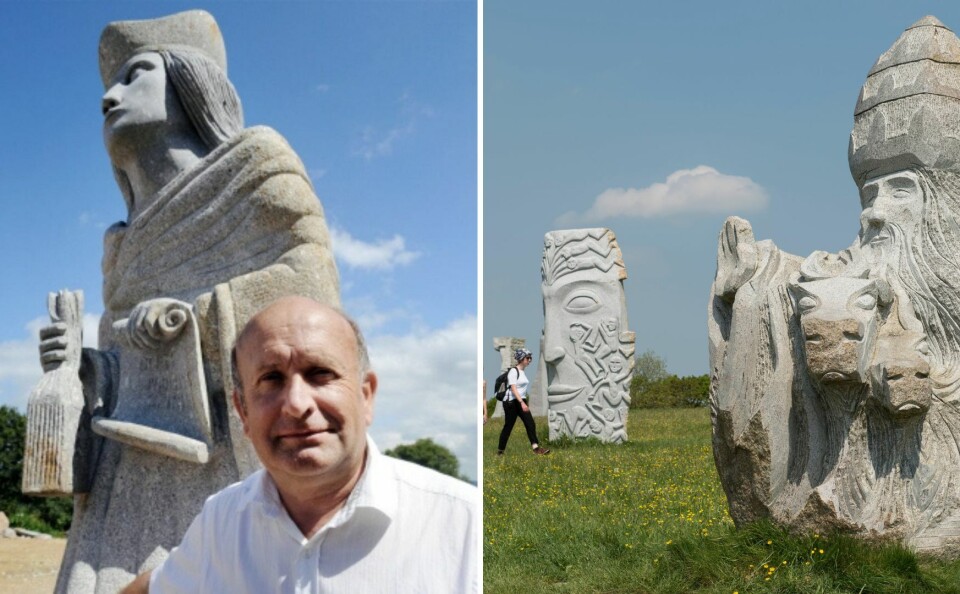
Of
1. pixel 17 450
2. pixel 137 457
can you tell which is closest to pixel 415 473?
pixel 137 457

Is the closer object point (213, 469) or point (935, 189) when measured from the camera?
point (213, 469)

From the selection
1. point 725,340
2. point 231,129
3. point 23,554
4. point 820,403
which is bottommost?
point 23,554

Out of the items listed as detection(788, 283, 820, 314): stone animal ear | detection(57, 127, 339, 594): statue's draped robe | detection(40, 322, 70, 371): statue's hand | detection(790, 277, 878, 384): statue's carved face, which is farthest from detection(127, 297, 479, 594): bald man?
detection(788, 283, 820, 314): stone animal ear

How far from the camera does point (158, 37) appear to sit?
4.54 meters

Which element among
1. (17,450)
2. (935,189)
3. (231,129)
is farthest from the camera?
(17,450)

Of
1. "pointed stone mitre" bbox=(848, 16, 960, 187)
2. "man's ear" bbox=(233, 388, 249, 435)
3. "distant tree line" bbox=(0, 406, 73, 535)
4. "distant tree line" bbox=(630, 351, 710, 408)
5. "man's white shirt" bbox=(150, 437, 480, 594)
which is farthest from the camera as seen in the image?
"distant tree line" bbox=(630, 351, 710, 408)

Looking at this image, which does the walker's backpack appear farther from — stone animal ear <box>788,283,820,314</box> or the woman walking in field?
stone animal ear <box>788,283,820,314</box>

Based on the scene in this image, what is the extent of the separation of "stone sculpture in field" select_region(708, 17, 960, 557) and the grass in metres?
0.21

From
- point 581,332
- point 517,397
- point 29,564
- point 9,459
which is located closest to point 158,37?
point 29,564

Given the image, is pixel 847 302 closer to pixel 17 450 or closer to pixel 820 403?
pixel 820 403

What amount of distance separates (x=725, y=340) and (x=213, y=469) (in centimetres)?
345

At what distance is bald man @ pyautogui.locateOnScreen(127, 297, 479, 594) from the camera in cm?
214

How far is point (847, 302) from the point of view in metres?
5.42

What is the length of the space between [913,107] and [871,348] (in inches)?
59.0
